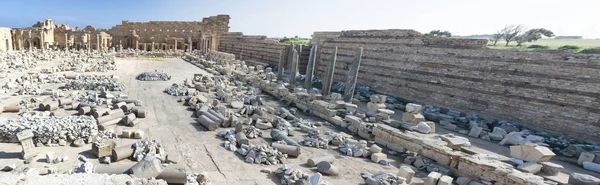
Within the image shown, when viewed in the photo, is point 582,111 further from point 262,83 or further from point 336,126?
point 262,83

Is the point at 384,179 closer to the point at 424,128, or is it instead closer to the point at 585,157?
the point at 424,128

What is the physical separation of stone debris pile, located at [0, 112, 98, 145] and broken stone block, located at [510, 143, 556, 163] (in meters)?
10.5

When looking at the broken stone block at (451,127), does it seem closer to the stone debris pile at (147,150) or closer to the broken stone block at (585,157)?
the broken stone block at (585,157)

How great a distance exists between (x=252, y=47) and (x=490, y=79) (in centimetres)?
2425

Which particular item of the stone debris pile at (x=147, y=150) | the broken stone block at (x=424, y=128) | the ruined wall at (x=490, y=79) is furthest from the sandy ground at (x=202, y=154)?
the ruined wall at (x=490, y=79)

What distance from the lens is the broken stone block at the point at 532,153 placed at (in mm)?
7051

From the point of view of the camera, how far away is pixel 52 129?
6.53 m

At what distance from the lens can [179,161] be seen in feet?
20.0

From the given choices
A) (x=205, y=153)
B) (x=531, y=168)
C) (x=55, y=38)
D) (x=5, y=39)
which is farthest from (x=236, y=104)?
(x=55, y=38)

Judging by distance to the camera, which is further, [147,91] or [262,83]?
[262,83]

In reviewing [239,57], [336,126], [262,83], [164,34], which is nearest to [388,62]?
[262,83]

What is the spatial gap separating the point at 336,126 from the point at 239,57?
27.0 m

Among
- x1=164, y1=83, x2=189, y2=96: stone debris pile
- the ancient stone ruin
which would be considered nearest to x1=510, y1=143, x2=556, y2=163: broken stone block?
→ the ancient stone ruin

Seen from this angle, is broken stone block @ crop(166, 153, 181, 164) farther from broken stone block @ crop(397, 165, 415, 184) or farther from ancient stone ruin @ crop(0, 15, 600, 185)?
broken stone block @ crop(397, 165, 415, 184)
